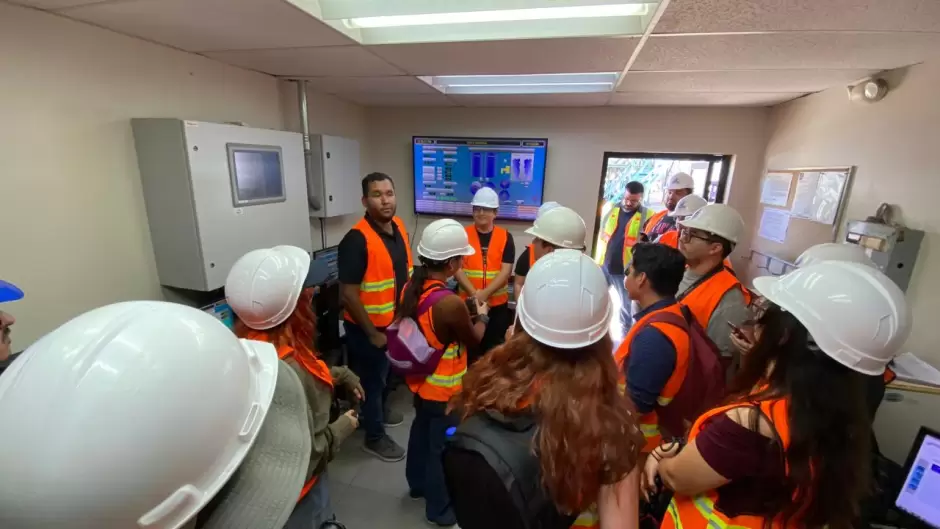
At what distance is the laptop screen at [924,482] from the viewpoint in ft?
4.10

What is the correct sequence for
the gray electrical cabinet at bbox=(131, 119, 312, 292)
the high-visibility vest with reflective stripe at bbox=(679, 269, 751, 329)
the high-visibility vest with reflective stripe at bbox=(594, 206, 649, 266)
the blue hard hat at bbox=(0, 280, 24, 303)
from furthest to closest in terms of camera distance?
the high-visibility vest with reflective stripe at bbox=(594, 206, 649, 266) → the gray electrical cabinet at bbox=(131, 119, 312, 292) → the high-visibility vest with reflective stripe at bbox=(679, 269, 751, 329) → the blue hard hat at bbox=(0, 280, 24, 303)

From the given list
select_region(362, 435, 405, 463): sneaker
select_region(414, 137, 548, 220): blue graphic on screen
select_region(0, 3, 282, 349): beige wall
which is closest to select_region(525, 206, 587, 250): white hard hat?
select_region(414, 137, 548, 220): blue graphic on screen

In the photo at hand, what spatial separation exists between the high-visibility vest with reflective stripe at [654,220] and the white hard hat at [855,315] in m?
2.66

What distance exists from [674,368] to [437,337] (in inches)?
35.7

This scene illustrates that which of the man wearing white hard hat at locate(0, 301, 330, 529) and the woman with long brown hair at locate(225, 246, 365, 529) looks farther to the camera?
the woman with long brown hair at locate(225, 246, 365, 529)

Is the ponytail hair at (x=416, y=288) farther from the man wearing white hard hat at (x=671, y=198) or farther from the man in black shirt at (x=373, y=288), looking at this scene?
the man wearing white hard hat at (x=671, y=198)

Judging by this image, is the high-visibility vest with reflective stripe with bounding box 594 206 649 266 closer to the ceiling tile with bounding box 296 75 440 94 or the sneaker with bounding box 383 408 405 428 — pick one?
the ceiling tile with bounding box 296 75 440 94

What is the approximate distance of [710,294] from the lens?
1.78m

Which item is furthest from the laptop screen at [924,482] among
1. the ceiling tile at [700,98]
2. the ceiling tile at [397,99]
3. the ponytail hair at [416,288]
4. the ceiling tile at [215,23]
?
the ceiling tile at [397,99]

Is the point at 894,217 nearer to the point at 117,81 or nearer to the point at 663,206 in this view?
the point at 663,206

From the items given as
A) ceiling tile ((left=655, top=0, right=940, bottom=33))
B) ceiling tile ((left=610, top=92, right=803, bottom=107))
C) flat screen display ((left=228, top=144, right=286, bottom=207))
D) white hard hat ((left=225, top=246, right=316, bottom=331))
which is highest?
ceiling tile ((left=610, top=92, right=803, bottom=107))

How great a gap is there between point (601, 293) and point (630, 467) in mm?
396

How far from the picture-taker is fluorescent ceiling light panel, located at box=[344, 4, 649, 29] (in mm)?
1534

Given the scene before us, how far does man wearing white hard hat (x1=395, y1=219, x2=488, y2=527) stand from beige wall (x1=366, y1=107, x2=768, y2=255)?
2.25m
